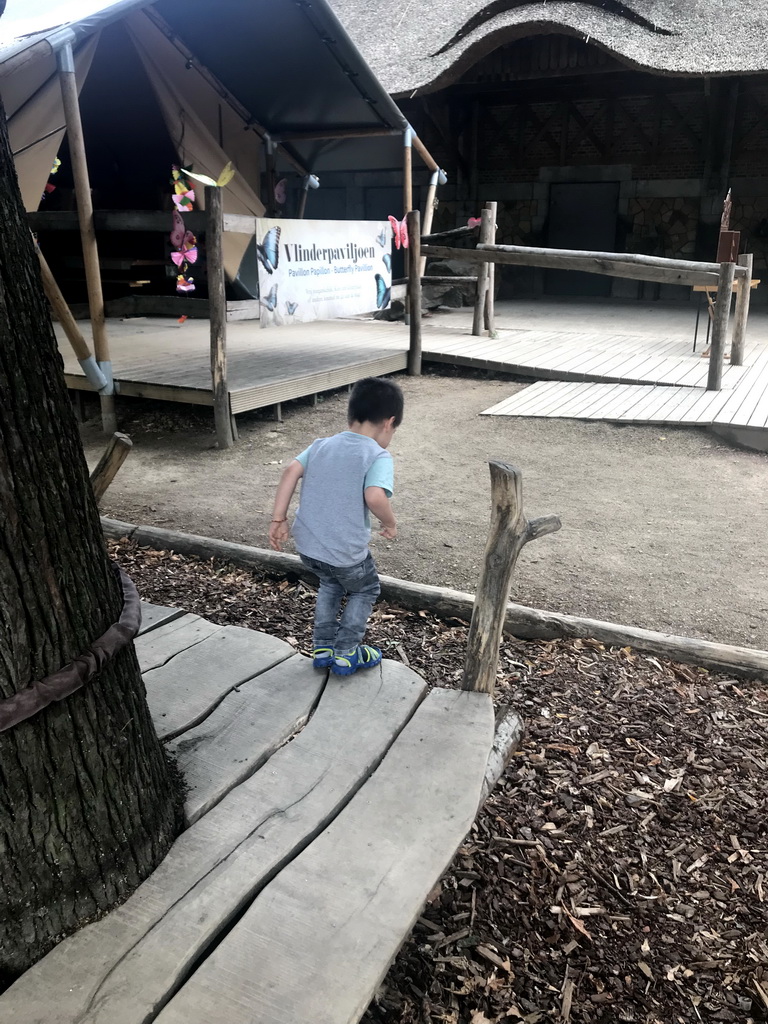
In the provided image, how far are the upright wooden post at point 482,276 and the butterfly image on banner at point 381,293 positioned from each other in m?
1.81

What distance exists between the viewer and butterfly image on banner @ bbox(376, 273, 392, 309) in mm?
8345

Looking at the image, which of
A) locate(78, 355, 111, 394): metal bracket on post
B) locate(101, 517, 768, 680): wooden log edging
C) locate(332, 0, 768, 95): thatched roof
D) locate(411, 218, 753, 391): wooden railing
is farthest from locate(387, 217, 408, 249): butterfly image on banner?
locate(332, 0, 768, 95): thatched roof

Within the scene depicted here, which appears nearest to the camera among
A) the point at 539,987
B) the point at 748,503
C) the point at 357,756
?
the point at 539,987

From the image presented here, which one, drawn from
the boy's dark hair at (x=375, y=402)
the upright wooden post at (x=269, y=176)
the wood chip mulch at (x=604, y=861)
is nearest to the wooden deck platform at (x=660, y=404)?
the wood chip mulch at (x=604, y=861)

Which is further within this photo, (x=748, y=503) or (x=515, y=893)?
(x=748, y=503)

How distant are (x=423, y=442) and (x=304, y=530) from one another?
406 centimetres

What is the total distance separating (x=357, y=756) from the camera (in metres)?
2.35

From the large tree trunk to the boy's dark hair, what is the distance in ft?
3.70

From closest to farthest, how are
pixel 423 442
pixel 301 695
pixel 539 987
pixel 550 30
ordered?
pixel 539 987, pixel 301 695, pixel 423 442, pixel 550 30

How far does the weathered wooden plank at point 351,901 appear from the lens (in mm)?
1592

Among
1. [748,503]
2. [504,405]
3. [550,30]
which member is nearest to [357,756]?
[748,503]

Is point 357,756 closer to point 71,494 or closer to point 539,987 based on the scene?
point 539,987

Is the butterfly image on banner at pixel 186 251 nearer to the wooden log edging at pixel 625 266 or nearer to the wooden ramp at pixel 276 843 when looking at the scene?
the wooden log edging at pixel 625 266

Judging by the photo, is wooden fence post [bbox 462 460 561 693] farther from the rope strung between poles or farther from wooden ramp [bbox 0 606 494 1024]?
the rope strung between poles
